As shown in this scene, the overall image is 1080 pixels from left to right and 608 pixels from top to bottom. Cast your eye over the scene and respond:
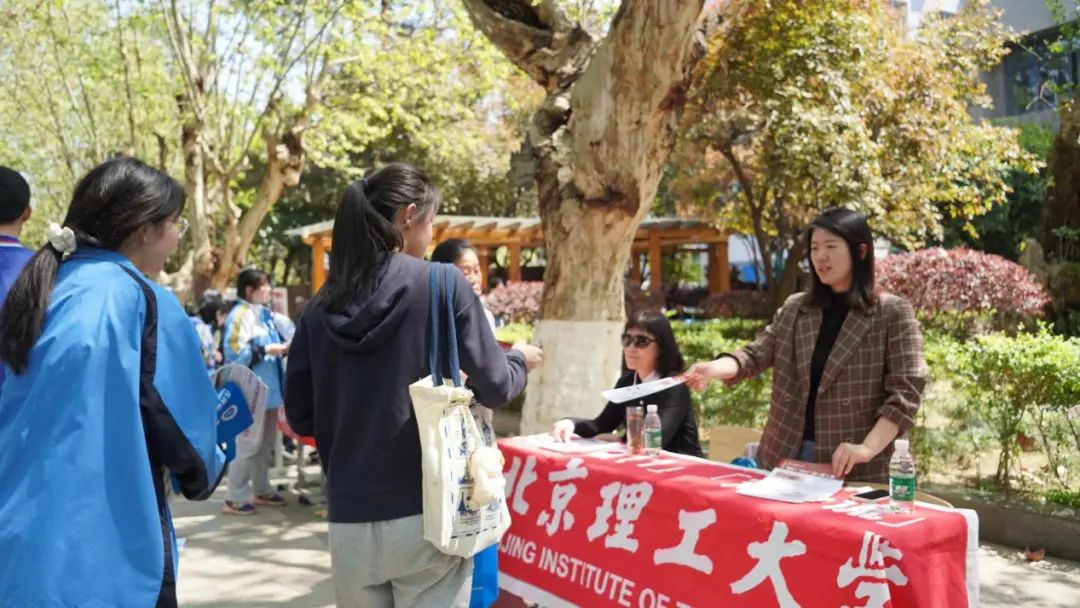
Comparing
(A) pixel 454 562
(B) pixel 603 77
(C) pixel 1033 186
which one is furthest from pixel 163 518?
(C) pixel 1033 186

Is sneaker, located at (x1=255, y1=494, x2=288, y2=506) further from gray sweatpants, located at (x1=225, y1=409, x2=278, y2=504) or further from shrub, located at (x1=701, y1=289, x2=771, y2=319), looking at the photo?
shrub, located at (x1=701, y1=289, x2=771, y2=319)

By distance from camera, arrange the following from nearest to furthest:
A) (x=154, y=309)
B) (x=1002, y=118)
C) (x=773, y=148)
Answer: (x=154, y=309), (x=773, y=148), (x=1002, y=118)

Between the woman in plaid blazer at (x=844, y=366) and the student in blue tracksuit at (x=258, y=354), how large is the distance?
4.48 metres

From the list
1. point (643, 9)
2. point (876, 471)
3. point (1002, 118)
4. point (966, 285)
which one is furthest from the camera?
point (1002, 118)

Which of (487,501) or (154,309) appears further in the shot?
(487,501)

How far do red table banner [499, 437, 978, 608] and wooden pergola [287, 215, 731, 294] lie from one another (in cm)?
1548

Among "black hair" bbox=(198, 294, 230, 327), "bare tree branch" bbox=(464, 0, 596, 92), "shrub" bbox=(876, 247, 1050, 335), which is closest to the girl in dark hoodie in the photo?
"bare tree branch" bbox=(464, 0, 596, 92)

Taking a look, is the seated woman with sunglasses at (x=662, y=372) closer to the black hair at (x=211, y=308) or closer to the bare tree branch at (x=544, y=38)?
the bare tree branch at (x=544, y=38)

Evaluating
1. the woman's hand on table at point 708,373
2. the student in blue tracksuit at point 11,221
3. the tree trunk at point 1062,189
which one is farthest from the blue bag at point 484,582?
the tree trunk at point 1062,189

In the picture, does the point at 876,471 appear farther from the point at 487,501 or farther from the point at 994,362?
the point at 994,362

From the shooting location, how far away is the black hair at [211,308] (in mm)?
8973

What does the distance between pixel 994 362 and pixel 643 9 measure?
3.18 metres

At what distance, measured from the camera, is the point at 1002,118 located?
77.2ft

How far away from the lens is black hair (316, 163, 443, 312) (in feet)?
8.02
